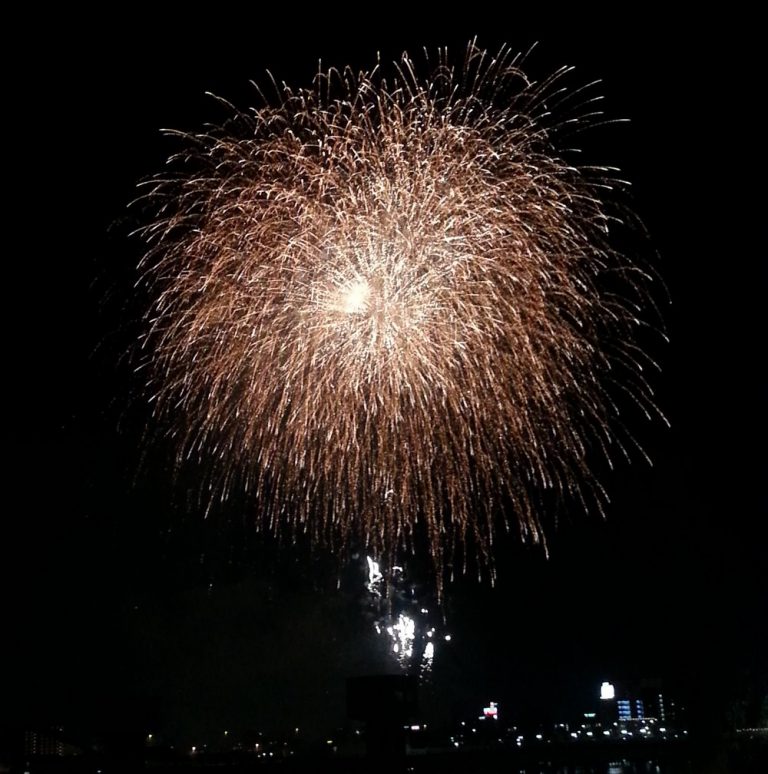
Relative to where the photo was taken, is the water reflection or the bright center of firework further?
the water reflection

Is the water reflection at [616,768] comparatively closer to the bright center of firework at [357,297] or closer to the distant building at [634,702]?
the bright center of firework at [357,297]

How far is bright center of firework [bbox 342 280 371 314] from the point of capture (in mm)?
17922

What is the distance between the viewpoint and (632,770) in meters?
41.5

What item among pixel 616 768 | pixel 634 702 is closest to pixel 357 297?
pixel 616 768

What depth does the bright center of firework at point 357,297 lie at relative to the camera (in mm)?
17922

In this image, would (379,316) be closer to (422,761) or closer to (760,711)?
(422,761)

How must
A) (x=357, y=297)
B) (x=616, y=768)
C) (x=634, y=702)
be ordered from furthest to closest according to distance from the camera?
(x=634, y=702), (x=616, y=768), (x=357, y=297)

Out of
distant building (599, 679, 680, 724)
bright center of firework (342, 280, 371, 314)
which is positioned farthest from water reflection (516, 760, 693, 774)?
distant building (599, 679, 680, 724)

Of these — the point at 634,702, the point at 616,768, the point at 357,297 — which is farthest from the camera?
the point at 634,702

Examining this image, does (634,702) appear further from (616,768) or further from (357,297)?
(357,297)

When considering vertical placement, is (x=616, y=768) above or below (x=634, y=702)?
below

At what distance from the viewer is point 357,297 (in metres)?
18.0

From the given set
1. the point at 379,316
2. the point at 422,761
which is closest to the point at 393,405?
the point at 379,316

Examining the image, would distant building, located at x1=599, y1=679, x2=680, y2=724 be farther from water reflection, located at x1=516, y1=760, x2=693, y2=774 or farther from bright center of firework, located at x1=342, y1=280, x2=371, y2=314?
bright center of firework, located at x1=342, y1=280, x2=371, y2=314
